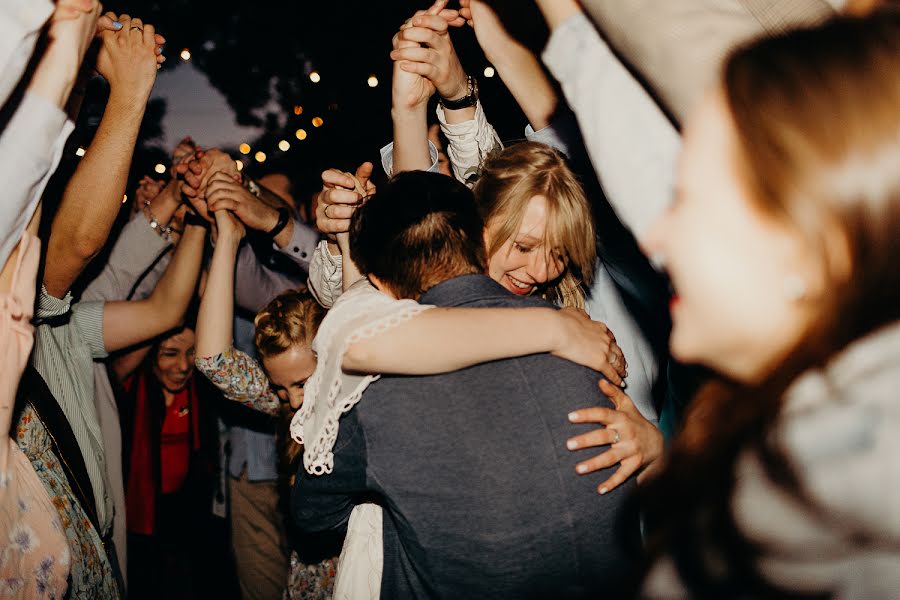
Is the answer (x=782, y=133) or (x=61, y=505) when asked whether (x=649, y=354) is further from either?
(x=61, y=505)

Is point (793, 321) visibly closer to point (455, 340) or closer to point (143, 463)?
point (455, 340)

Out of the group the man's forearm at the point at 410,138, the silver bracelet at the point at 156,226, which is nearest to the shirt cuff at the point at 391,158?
the man's forearm at the point at 410,138

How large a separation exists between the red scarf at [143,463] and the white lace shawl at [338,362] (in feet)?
7.25

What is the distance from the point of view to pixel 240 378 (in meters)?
2.45

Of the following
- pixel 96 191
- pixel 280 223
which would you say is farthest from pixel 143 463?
pixel 96 191

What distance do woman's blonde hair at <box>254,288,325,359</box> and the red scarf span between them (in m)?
1.12

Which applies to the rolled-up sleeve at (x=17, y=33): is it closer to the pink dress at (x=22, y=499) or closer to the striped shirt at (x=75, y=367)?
the pink dress at (x=22, y=499)

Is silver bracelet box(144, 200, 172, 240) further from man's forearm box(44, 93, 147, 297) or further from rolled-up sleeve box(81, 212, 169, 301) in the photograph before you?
man's forearm box(44, 93, 147, 297)

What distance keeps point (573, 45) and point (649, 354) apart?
1.04 metres

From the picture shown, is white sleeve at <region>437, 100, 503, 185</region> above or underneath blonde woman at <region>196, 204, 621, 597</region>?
above

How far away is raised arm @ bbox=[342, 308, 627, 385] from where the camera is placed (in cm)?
115

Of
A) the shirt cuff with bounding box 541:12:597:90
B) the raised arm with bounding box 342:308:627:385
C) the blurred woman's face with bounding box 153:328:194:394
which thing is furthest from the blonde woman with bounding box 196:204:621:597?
the blurred woman's face with bounding box 153:328:194:394

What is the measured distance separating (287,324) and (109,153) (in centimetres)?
90

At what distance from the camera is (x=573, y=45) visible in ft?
3.26
